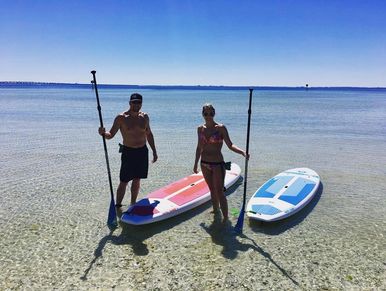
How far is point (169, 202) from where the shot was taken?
7.44 m

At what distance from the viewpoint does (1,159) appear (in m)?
12.8

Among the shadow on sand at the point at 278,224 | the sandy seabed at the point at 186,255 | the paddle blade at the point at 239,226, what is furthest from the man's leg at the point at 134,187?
the shadow on sand at the point at 278,224

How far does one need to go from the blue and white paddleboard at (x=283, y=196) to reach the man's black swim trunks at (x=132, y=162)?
2.46 m

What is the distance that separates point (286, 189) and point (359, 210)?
5.66ft

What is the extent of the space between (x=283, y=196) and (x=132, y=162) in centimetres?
360

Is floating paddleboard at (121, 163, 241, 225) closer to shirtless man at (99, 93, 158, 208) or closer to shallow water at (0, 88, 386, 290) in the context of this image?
shallow water at (0, 88, 386, 290)

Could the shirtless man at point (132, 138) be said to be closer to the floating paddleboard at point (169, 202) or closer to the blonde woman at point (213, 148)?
the floating paddleboard at point (169, 202)

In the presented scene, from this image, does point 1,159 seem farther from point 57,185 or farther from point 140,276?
point 140,276

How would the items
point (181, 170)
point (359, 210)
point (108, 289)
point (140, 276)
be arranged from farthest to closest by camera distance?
point (181, 170), point (359, 210), point (140, 276), point (108, 289)

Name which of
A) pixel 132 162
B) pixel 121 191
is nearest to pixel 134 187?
pixel 121 191

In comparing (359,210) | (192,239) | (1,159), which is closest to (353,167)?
(359,210)

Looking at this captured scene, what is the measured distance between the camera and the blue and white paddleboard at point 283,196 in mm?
7008

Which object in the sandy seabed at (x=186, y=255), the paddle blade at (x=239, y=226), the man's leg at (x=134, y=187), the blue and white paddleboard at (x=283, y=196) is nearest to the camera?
the sandy seabed at (x=186, y=255)

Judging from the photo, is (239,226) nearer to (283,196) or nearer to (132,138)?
(283,196)
